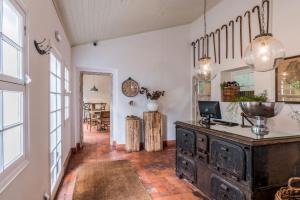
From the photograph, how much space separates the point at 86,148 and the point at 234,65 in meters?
4.14

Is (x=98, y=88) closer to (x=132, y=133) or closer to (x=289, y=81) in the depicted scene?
(x=132, y=133)

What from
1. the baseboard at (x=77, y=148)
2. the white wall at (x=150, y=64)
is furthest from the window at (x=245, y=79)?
the baseboard at (x=77, y=148)

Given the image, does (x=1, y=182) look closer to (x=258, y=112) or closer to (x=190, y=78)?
(x=258, y=112)

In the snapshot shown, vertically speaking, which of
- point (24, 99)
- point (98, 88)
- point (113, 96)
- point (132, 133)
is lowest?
point (132, 133)

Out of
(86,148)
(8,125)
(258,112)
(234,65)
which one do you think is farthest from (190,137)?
(86,148)

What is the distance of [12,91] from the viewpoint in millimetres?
1337

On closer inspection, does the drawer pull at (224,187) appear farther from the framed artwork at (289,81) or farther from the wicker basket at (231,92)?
the wicker basket at (231,92)

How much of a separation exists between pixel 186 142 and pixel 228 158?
0.96m

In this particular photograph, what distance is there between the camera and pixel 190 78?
5805mm

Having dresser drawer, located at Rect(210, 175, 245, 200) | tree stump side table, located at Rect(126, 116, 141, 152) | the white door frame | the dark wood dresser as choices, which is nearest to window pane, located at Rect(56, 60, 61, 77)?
the white door frame

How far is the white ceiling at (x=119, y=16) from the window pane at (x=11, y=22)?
136cm

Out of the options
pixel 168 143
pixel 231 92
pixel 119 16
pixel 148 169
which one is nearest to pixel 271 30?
pixel 231 92

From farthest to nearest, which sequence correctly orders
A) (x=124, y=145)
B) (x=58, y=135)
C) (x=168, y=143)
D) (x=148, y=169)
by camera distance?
(x=168, y=143) → (x=124, y=145) → (x=148, y=169) → (x=58, y=135)

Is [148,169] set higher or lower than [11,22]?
lower
